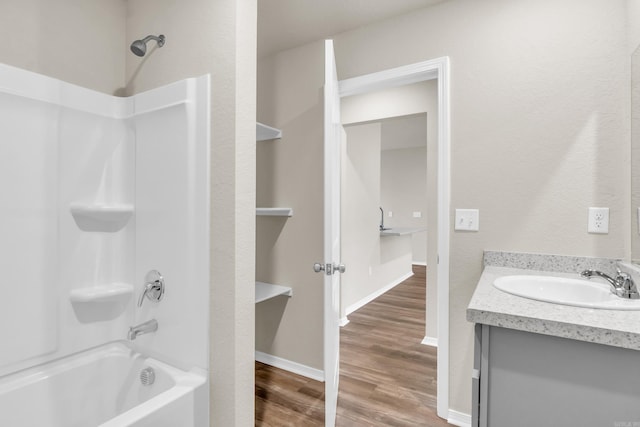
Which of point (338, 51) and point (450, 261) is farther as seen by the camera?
point (338, 51)

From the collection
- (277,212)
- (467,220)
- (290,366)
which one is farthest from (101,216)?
(467,220)

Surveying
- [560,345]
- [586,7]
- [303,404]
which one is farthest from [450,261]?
[586,7]

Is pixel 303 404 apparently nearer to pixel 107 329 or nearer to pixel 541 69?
pixel 107 329

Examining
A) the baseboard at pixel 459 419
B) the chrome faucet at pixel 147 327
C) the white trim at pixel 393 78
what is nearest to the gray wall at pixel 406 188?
the white trim at pixel 393 78

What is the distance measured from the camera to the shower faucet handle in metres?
1.60

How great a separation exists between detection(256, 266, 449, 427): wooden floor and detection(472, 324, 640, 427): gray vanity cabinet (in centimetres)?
107

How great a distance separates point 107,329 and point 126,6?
1839mm

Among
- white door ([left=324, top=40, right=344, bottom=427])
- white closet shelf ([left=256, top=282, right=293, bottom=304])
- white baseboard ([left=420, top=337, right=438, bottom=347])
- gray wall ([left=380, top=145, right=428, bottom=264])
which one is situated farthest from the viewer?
gray wall ([left=380, top=145, right=428, bottom=264])

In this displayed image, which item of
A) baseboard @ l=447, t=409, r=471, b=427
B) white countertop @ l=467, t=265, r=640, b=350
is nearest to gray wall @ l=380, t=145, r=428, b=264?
baseboard @ l=447, t=409, r=471, b=427

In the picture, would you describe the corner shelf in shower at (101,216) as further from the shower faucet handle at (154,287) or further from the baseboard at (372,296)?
the baseboard at (372,296)

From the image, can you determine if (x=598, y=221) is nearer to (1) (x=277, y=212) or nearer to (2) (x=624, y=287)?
(2) (x=624, y=287)

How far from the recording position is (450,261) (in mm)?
1927

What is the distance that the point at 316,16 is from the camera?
2158mm

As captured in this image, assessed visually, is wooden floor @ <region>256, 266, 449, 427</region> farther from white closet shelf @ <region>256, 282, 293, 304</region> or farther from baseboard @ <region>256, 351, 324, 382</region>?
white closet shelf @ <region>256, 282, 293, 304</region>
